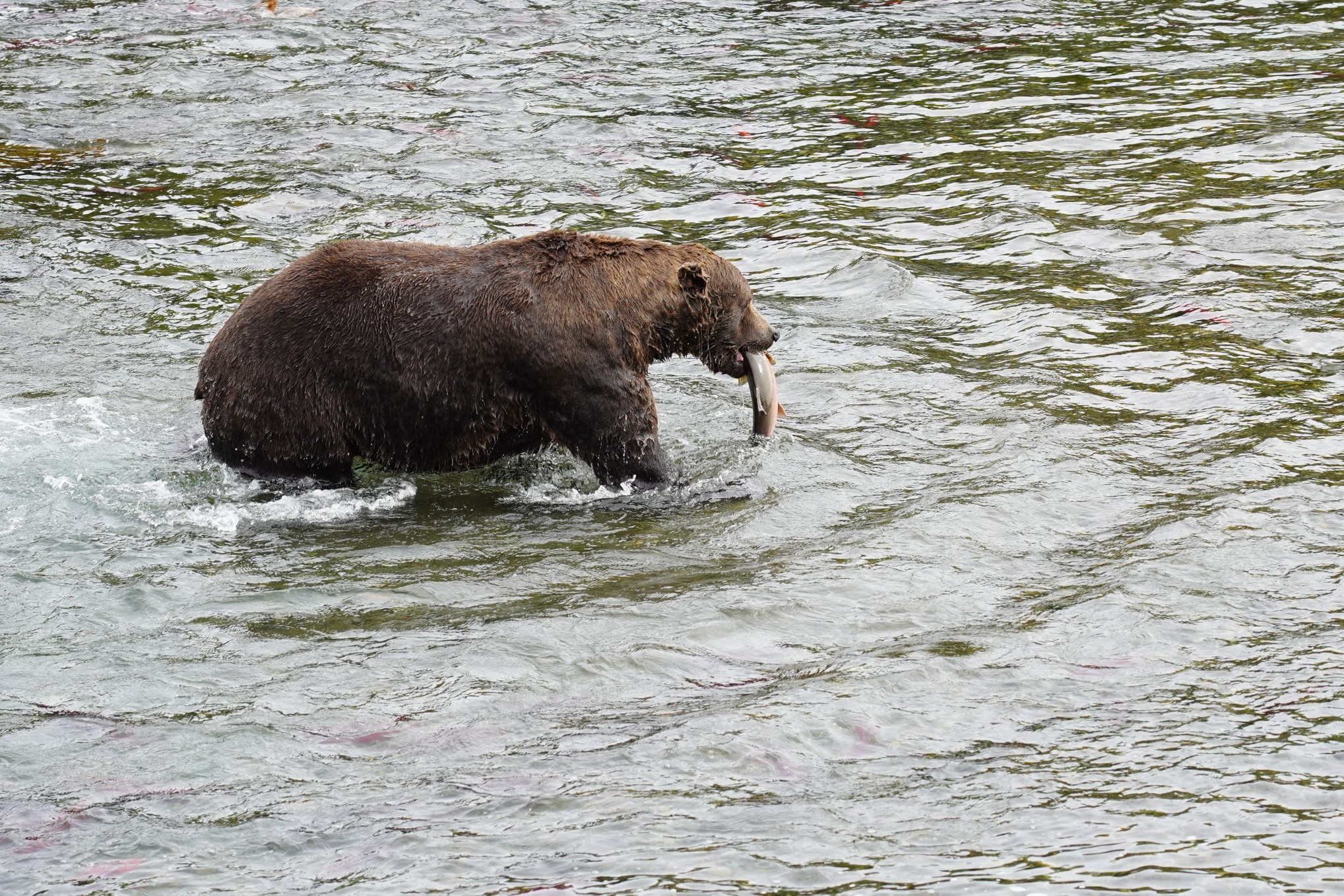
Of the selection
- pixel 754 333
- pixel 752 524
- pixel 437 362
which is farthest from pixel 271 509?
pixel 754 333

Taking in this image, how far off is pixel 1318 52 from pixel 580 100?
723 cm

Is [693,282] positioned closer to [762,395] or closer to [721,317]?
[721,317]

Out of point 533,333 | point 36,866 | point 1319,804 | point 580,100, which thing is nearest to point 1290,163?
point 580,100

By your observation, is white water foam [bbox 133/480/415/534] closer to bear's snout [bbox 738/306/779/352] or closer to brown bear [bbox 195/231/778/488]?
brown bear [bbox 195/231/778/488]

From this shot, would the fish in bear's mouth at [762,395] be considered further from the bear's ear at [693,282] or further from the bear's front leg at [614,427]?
the bear's front leg at [614,427]

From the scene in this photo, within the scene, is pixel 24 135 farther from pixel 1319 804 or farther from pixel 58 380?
pixel 1319 804

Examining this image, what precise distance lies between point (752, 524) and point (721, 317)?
143cm

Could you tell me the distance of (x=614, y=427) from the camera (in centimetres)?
815

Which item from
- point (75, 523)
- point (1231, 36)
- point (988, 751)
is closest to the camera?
point (988, 751)

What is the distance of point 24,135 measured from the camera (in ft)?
47.6

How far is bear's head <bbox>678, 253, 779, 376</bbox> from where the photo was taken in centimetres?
852

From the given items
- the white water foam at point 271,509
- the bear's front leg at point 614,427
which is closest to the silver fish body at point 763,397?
the bear's front leg at point 614,427

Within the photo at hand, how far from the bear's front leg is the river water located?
235 mm

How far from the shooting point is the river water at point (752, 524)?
201 inches
